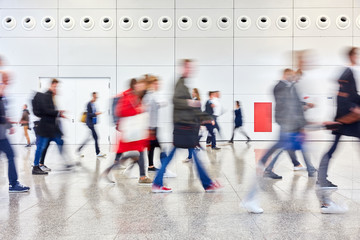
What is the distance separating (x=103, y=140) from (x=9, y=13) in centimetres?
685

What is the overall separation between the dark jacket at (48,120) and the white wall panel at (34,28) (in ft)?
28.9

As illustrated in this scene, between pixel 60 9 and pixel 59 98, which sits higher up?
pixel 60 9

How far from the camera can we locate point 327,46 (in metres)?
14.3

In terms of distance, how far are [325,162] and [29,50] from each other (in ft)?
44.2

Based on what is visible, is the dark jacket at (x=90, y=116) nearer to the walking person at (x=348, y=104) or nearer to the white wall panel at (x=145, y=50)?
the white wall panel at (x=145, y=50)

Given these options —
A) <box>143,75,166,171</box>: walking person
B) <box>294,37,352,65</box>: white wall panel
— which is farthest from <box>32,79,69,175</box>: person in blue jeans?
<box>294,37,352,65</box>: white wall panel

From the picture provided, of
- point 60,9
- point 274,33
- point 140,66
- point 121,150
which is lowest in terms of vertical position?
point 121,150

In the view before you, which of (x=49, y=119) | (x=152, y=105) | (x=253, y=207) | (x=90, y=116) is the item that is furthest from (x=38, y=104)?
(x=253, y=207)

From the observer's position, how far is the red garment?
16.9 ft

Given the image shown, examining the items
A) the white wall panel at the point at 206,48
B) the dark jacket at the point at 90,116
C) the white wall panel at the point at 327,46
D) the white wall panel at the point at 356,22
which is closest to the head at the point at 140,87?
the dark jacket at the point at 90,116

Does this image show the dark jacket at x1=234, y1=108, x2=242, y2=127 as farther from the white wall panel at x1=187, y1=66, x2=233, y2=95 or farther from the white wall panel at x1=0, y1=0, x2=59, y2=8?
the white wall panel at x1=0, y1=0, x2=59, y2=8

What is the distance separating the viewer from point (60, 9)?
46.9ft

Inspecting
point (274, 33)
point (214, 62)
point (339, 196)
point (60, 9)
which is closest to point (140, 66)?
point (214, 62)

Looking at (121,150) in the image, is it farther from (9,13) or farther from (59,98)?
(9,13)
